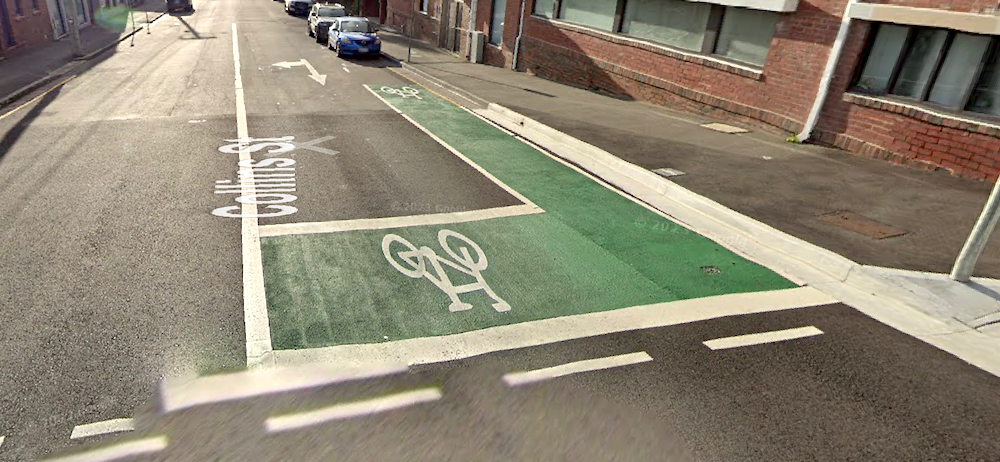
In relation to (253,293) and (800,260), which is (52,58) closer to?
(253,293)

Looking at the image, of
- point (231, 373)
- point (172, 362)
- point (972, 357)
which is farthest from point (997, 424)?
point (172, 362)

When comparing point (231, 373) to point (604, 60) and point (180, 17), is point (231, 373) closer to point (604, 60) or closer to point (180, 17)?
point (604, 60)

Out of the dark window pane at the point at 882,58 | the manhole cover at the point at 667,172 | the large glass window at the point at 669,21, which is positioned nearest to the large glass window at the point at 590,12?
the large glass window at the point at 669,21

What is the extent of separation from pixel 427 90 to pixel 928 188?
14.9m

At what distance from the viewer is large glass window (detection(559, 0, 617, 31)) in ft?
65.9

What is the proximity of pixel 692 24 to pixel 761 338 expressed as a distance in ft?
44.9

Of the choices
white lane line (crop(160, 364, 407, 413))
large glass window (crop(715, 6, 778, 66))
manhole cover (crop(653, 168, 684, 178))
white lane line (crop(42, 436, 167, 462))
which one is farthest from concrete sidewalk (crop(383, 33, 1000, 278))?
white lane line (crop(42, 436, 167, 462))

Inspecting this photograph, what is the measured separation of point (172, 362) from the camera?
5.20 metres

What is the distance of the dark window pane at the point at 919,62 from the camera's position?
38.2 feet

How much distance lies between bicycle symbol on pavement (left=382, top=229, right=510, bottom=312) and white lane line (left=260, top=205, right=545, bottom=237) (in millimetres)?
478

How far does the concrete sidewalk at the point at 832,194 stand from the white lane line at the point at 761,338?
1667 mm

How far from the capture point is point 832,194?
34.1 feet

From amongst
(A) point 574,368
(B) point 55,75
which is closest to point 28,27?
(B) point 55,75

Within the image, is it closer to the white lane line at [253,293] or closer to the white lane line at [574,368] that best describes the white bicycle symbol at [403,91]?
the white lane line at [253,293]
